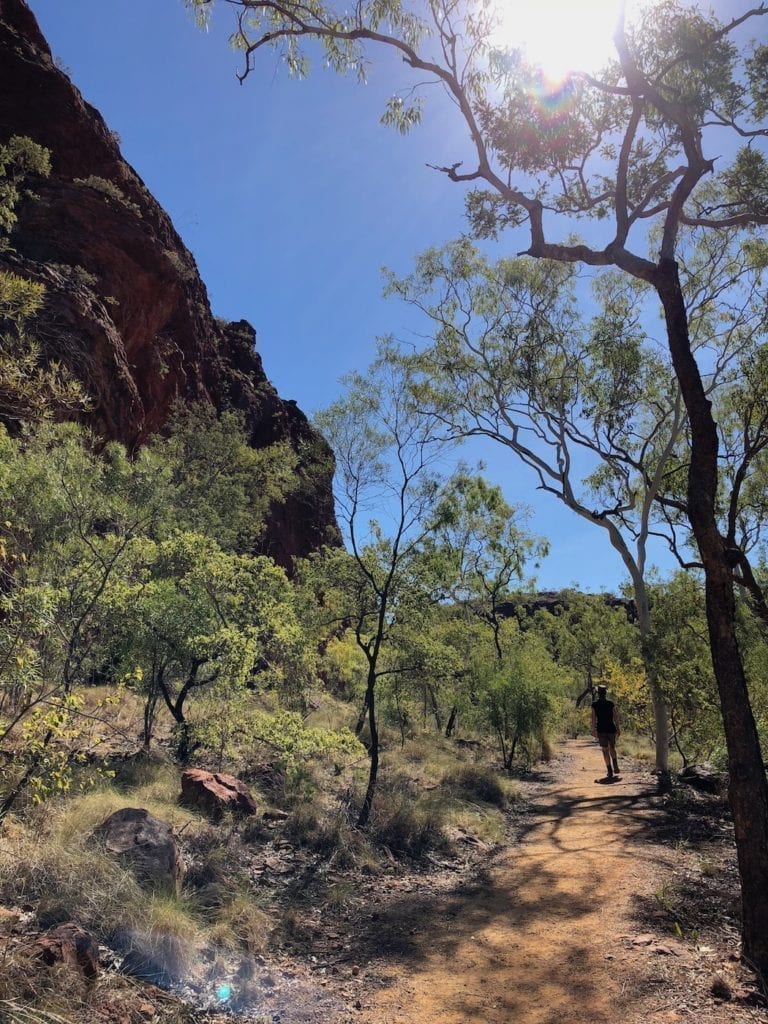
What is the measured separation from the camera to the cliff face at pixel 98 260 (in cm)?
2212

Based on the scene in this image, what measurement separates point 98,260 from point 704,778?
92.0ft

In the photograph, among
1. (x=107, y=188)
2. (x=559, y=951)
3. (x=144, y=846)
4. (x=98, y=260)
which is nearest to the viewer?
(x=559, y=951)

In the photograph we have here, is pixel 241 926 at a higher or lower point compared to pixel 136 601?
lower

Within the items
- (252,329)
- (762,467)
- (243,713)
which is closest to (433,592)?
(243,713)

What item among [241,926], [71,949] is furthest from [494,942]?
[71,949]

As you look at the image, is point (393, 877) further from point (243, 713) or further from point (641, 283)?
point (641, 283)

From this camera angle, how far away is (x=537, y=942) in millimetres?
5941

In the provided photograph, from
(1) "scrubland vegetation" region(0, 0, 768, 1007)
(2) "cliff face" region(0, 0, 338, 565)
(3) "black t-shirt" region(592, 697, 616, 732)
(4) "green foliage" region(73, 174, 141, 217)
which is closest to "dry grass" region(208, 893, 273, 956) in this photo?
(1) "scrubland vegetation" region(0, 0, 768, 1007)

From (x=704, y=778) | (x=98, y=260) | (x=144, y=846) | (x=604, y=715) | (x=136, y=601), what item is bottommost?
(x=704, y=778)

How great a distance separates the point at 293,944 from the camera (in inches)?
233

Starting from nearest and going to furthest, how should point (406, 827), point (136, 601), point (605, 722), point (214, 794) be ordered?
point (214, 794) < point (406, 827) < point (136, 601) < point (605, 722)

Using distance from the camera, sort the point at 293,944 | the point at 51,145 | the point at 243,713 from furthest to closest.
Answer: the point at 51,145
the point at 243,713
the point at 293,944

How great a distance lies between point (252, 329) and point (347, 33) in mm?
43988

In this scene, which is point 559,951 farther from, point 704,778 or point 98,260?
point 98,260
